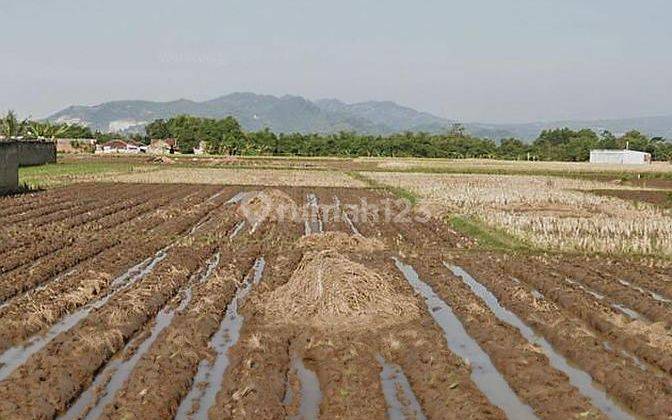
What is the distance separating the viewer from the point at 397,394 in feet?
24.0

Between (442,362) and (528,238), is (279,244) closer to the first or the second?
(528,238)

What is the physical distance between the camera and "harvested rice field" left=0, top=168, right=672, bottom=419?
7.00 m

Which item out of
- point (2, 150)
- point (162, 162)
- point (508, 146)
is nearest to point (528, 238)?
point (2, 150)

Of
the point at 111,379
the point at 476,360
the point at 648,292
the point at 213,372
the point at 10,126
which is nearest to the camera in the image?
the point at 111,379

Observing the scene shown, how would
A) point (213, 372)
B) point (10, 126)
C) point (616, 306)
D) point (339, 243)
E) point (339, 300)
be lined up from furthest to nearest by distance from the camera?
point (10, 126)
point (339, 243)
point (616, 306)
point (339, 300)
point (213, 372)

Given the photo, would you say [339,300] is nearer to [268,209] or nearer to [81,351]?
[81,351]

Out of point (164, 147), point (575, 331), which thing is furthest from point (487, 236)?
point (164, 147)

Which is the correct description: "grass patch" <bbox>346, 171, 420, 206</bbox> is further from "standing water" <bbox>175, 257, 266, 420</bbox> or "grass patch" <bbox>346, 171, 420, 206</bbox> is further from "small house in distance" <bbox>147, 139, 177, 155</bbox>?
"small house in distance" <bbox>147, 139, 177, 155</bbox>

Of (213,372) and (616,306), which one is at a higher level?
(213,372)

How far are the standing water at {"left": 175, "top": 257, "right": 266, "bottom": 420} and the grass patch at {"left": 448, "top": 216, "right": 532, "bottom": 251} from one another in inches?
317

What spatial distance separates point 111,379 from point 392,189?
29.5 metres

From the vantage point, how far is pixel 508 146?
10025 centimetres

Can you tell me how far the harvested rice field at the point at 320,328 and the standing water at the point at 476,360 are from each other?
3 cm

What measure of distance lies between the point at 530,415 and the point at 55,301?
22.2 feet
